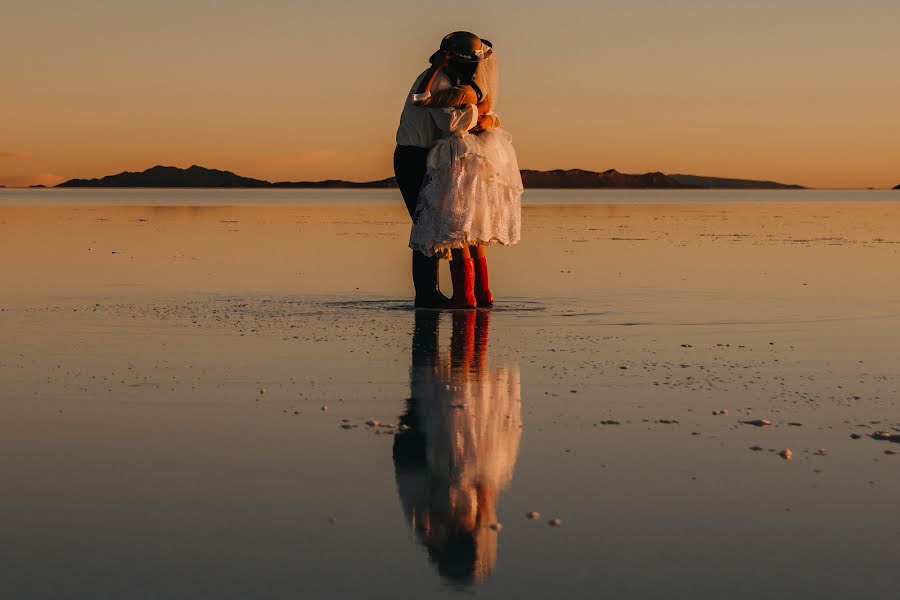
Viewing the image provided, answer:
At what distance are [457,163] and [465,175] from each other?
124mm

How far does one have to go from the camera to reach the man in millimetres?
11500

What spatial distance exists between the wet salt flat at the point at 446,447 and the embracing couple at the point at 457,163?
68cm

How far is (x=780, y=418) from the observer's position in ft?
22.0

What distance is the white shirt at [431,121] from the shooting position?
11.5 metres

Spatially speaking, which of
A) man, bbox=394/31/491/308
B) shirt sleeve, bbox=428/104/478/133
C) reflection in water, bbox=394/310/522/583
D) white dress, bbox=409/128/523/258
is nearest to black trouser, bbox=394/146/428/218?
→ man, bbox=394/31/491/308

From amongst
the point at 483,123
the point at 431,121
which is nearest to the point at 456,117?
the point at 431,121

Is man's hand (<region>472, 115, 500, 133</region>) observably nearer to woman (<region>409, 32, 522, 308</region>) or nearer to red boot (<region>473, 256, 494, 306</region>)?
woman (<region>409, 32, 522, 308</region>)

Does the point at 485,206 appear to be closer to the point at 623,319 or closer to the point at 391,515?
the point at 623,319

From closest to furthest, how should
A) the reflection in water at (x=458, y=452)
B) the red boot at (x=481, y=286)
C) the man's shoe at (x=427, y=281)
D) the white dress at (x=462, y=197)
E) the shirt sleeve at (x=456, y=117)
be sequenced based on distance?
the reflection in water at (x=458, y=452), the shirt sleeve at (x=456, y=117), the white dress at (x=462, y=197), the man's shoe at (x=427, y=281), the red boot at (x=481, y=286)

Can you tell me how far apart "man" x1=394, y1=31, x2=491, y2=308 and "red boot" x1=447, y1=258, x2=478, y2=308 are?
185 millimetres

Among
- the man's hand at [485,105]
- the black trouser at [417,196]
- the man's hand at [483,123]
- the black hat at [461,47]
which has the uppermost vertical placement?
the black hat at [461,47]

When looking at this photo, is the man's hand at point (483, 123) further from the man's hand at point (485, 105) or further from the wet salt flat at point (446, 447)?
the wet salt flat at point (446, 447)

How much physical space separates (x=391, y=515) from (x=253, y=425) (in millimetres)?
1827

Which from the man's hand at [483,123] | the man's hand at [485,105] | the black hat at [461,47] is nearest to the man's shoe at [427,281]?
the man's hand at [483,123]
